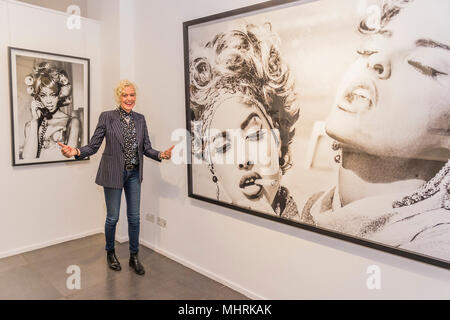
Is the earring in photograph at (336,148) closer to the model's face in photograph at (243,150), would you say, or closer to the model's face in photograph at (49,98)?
the model's face in photograph at (243,150)

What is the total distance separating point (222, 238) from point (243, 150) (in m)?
0.78

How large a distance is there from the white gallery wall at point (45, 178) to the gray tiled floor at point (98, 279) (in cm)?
26

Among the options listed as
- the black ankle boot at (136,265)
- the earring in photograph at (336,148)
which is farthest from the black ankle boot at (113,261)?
the earring in photograph at (336,148)

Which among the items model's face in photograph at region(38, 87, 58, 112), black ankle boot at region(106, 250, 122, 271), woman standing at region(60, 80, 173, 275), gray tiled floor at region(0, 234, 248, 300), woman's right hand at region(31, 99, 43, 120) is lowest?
gray tiled floor at region(0, 234, 248, 300)

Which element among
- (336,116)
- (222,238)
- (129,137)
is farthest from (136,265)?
(336,116)

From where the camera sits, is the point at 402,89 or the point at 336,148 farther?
the point at 336,148

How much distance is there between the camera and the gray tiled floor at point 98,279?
95.7 inches

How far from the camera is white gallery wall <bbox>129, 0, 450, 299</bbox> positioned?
1.77m

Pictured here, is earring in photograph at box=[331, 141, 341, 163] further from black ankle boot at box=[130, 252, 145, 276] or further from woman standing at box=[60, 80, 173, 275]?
black ankle boot at box=[130, 252, 145, 276]

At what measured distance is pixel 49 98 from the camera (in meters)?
3.13

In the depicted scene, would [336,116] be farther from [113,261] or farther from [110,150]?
[113,261]

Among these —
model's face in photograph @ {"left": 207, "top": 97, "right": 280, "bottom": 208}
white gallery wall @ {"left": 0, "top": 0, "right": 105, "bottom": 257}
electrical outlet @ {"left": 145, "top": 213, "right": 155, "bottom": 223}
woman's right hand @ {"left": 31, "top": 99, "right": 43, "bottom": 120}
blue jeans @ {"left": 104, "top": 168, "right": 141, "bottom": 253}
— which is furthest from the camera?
electrical outlet @ {"left": 145, "top": 213, "right": 155, "bottom": 223}

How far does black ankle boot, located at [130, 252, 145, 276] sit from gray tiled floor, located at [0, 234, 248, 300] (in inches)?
1.6

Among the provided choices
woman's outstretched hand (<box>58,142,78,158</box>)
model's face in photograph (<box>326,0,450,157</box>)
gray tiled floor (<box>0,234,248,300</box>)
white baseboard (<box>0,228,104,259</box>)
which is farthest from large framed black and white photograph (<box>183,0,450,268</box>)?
white baseboard (<box>0,228,104,259</box>)
